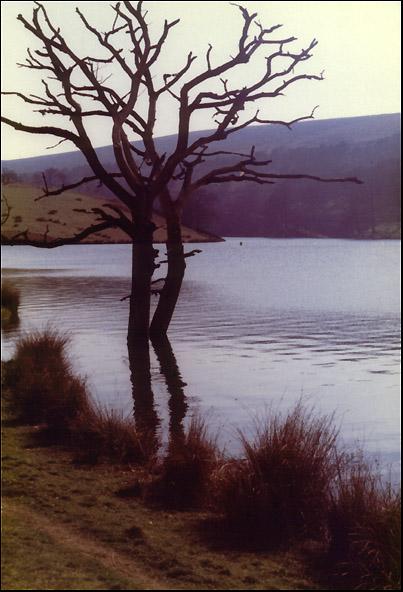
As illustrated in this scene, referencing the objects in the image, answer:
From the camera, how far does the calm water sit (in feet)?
40.0

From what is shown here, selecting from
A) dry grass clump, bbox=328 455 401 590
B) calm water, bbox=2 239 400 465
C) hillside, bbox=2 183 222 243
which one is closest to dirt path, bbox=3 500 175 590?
dry grass clump, bbox=328 455 401 590

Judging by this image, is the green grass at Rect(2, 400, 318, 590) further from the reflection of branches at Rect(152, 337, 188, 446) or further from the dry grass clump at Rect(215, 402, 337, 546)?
the reflection of branches at Rect(152, 337, 188, 446)

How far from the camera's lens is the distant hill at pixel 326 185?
69.0m

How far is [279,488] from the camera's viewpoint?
22.8 feet

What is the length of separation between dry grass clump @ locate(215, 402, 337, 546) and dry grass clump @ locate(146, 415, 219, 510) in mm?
329

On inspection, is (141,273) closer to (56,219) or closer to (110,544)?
(110,544)

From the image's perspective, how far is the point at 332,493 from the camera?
701 cm

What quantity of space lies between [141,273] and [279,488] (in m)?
2.81

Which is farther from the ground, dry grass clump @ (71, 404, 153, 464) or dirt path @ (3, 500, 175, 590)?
dry grass clump @ (71, 404, 153, 464)

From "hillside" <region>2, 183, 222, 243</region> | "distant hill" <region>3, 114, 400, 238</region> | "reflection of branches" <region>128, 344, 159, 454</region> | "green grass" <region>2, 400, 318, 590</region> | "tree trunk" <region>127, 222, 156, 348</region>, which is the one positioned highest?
"distant hill" <region>3, 114, 400, 238</region>

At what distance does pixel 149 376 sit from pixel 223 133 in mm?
4347

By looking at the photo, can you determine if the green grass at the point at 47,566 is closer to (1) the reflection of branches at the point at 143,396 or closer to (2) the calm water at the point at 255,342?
(1) the reflection of branches at the point at 143,396

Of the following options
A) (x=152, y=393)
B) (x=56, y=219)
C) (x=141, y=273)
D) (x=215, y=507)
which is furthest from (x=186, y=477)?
(x=56, y=219)

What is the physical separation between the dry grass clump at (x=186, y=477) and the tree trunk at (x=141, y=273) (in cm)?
156
